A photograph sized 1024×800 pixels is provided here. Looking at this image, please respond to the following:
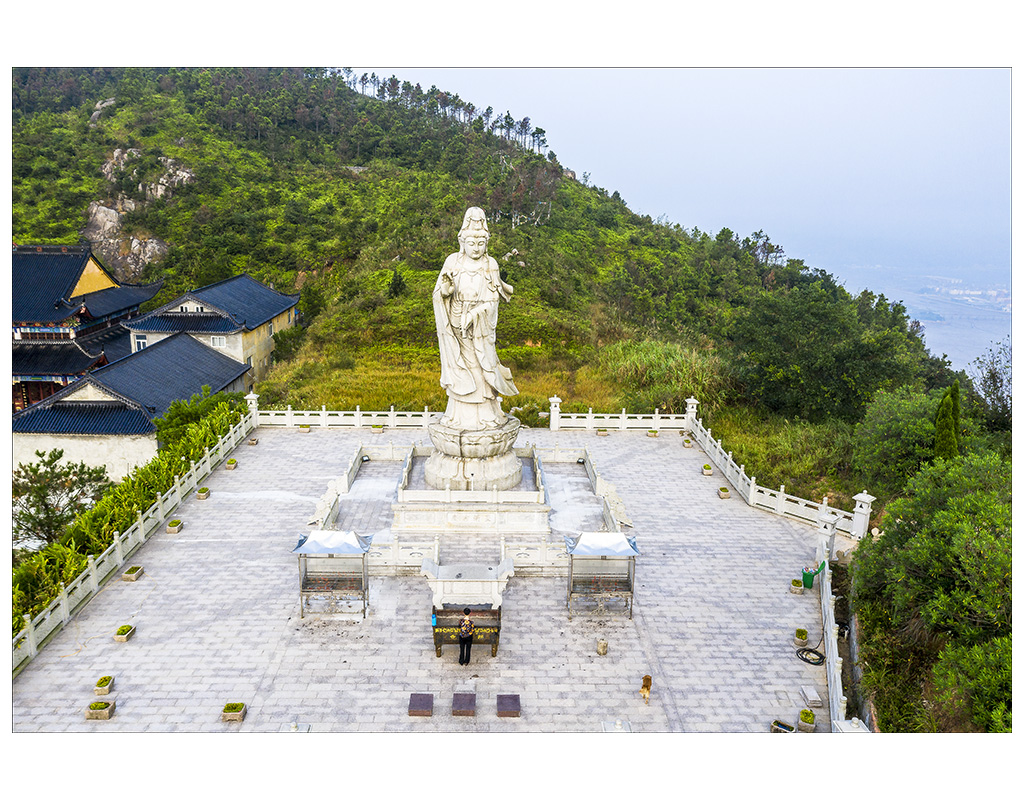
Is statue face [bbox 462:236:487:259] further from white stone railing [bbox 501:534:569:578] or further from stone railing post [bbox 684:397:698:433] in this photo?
stone railing post [bbox 684:397:698:433]

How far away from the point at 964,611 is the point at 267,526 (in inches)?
540

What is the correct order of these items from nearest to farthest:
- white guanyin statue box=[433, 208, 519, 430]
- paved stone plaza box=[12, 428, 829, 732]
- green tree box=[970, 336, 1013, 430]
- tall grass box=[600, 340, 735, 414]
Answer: paved stone plaza box=[12, 428, 829, 732], white guanyin statue box=[433, 208, 519, 430], green tree box=[970, 336, 1013, 430], tall grass box=[600, 340, 735, 414]

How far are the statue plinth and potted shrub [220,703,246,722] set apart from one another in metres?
6.56

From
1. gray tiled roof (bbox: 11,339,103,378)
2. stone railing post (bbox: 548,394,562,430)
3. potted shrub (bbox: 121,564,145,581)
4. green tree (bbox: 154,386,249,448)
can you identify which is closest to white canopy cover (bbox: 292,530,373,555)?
potted shrub (bbox: 121,564,145,581)

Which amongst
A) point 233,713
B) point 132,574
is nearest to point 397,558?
point 233,713

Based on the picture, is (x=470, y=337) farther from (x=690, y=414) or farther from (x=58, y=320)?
(x=58, y=320)

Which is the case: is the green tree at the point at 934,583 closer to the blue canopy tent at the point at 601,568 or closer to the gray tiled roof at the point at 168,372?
the blue canopy tent at the point at 601,568

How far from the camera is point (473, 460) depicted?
53.1ft

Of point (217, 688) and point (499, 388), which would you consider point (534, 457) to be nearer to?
point (499, 388)

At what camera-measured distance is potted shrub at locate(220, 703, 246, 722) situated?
33.6ft

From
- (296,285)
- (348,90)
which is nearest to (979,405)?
(296,285)

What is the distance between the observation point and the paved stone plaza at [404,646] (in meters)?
10.6

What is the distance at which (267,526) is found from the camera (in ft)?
54.2

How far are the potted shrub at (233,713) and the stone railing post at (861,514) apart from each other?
42.0 ft
